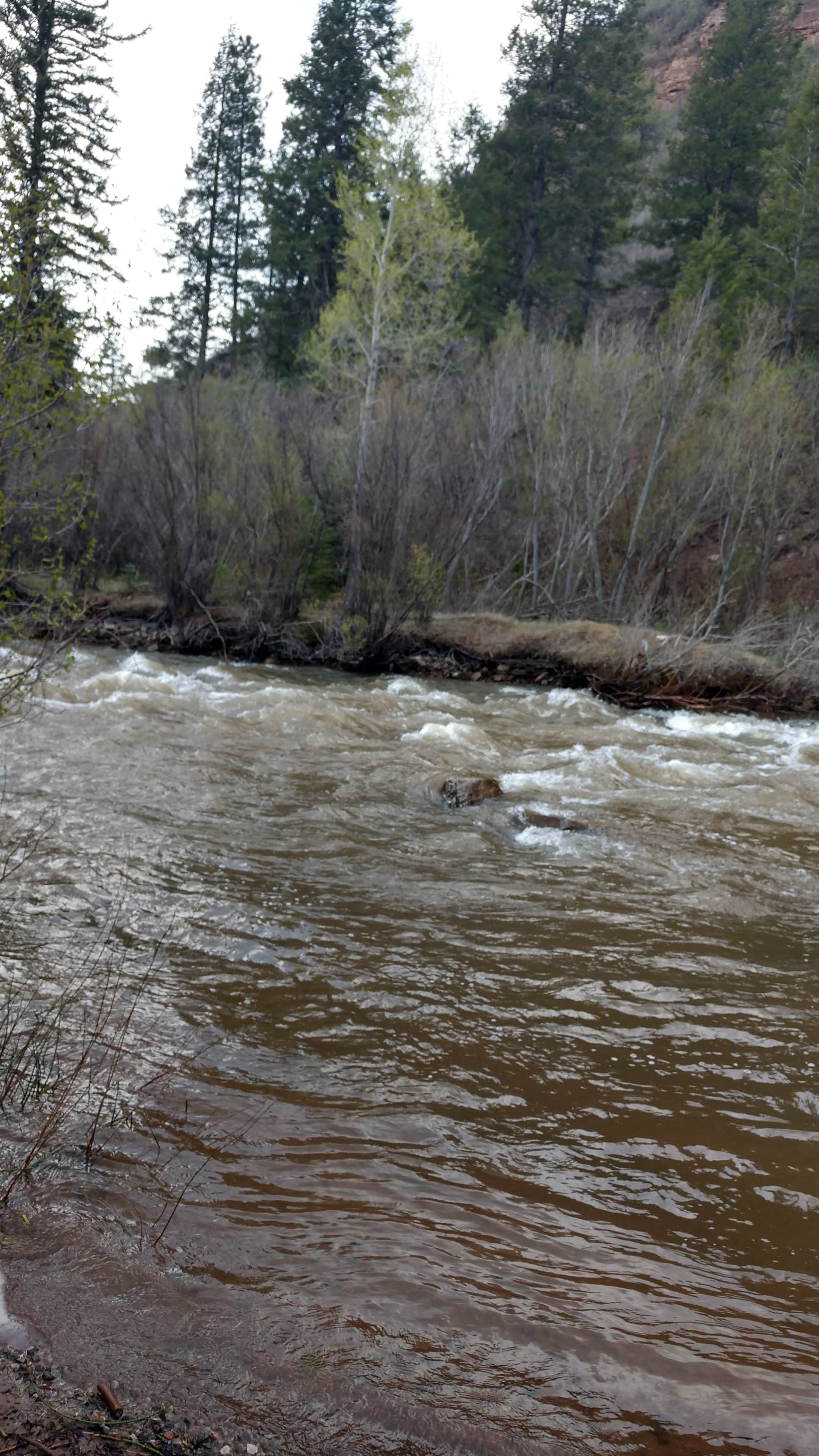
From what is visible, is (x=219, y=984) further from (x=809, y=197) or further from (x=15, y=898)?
(x=809, y=197)

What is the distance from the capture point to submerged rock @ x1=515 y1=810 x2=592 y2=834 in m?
9.08

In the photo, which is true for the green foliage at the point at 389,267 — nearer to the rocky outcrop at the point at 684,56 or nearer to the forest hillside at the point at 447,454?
the forest hillside at the point at 447,454

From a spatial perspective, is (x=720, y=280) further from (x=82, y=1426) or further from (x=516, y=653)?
(x=82, y=1426)

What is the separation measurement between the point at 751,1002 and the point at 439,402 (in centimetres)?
2193

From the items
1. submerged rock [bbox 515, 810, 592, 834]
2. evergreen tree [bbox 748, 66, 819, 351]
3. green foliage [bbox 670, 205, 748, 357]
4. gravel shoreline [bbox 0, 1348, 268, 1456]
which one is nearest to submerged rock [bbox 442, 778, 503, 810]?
submerged rock [bbox 515, 810, 592, 834]

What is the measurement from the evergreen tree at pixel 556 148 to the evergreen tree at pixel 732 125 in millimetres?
1946

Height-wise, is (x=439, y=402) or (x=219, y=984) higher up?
(x=439, y=402)

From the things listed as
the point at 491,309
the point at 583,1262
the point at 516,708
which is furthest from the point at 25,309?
the point at 491,309

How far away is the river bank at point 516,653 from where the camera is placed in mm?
18344

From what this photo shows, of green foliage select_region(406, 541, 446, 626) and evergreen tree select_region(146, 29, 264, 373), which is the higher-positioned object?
evergreen tree select_region(146, 29, 264, 373)

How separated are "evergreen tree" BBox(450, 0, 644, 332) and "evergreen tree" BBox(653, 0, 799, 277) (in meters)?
1.95

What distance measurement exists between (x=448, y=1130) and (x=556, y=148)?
38.5 metres

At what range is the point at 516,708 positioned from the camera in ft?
54.9

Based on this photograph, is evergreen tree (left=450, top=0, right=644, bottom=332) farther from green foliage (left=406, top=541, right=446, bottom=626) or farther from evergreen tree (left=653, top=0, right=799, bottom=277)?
green foliage (left=406, top=541, right=446, bottom=626)
